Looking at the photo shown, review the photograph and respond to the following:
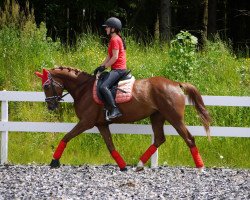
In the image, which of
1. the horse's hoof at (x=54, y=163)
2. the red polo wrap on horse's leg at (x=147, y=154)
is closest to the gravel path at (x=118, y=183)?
the horse's hoof at (x=54, y=163)

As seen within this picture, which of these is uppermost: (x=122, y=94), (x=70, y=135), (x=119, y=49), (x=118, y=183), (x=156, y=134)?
(x=119, y=49)

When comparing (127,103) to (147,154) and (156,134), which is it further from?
(147,154)

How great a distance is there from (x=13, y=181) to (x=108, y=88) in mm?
2108

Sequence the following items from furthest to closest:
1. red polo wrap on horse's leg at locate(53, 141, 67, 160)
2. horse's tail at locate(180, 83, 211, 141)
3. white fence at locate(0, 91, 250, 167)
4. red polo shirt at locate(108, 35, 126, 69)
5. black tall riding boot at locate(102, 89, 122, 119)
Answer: white fence at locate(0, 91, 250, 167)
horse's tail at locate(180, 83, 211, 141)
red polo wrap on horse's leg at locate(53, 141, 67, 160)
red polo shirt at locate(108, 35, 126, 69)
black tall riding boot at locate(102, 89, 122, 119)

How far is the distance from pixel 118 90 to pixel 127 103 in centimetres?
27

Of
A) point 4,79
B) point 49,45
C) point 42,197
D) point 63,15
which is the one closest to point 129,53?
point 49,45

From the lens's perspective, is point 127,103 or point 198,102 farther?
point 198,102

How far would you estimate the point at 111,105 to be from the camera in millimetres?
10562

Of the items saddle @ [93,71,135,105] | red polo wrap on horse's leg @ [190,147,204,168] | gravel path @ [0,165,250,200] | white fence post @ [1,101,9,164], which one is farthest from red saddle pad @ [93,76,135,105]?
white fence post @ [1,101,9,164]

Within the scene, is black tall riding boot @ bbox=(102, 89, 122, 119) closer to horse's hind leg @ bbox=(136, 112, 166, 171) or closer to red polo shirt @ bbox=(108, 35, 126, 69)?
red polo shirt @ bbox=(108, 35, 126, 69)

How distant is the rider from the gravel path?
1.12 metres

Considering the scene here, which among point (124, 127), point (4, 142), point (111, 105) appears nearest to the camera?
point (111, 105)

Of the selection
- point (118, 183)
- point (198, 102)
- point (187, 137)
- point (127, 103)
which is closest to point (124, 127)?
point (127, 103)

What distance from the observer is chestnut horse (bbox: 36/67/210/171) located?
10.8m
